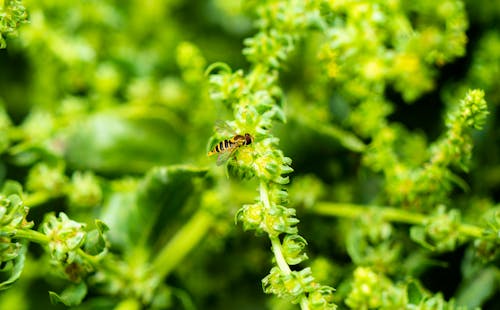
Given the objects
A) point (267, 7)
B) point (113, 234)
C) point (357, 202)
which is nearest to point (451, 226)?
point (357, 202)

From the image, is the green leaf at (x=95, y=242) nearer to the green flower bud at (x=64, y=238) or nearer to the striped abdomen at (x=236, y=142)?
the green flower bud at (x=64, y=238)

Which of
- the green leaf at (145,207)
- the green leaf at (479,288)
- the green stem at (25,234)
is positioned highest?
the green leaf at (145,207)

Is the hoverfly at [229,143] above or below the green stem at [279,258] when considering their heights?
above

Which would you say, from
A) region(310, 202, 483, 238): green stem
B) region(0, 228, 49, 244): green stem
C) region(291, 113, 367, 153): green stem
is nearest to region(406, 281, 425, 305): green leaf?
region(310, 202, 483, 238): green stem

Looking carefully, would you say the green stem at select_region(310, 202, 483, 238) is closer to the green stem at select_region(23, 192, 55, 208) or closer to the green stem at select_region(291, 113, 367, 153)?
the green stem at select_region(291, 113, 367, 153)

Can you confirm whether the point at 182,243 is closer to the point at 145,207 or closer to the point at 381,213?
the point at 145,207

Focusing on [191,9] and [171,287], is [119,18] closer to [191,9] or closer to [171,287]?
[191,9]

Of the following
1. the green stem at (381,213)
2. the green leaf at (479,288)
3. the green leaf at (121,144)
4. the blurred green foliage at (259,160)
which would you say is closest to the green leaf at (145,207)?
the blurred green foliage at (259,160)
